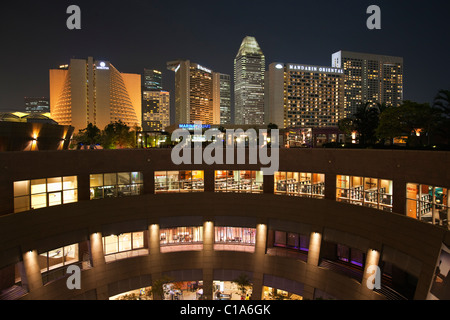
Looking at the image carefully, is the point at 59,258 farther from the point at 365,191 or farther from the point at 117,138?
the point at 117,138

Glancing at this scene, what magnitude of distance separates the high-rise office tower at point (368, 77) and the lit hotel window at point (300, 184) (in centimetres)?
16226

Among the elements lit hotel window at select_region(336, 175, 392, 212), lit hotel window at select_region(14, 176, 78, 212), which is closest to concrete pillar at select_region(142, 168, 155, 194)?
lit hotel window at select_region(14, 176, 78, 212)

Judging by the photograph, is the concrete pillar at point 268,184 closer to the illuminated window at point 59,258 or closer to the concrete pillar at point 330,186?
the concrete pillar at point 330,186

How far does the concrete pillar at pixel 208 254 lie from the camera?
87.1ft

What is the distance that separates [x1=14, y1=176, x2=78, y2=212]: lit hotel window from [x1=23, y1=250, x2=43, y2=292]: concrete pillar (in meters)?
3.40

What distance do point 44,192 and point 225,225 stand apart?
607 inches

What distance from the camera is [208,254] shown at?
26688 mm

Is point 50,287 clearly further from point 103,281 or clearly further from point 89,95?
point 89,95

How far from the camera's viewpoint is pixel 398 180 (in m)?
19.3

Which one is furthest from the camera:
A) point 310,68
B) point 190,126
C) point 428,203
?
point 310,68

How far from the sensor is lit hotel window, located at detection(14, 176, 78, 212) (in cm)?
2053

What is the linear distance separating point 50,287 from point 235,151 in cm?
1855

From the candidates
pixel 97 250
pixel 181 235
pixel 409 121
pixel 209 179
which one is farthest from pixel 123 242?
pixel 409 121
